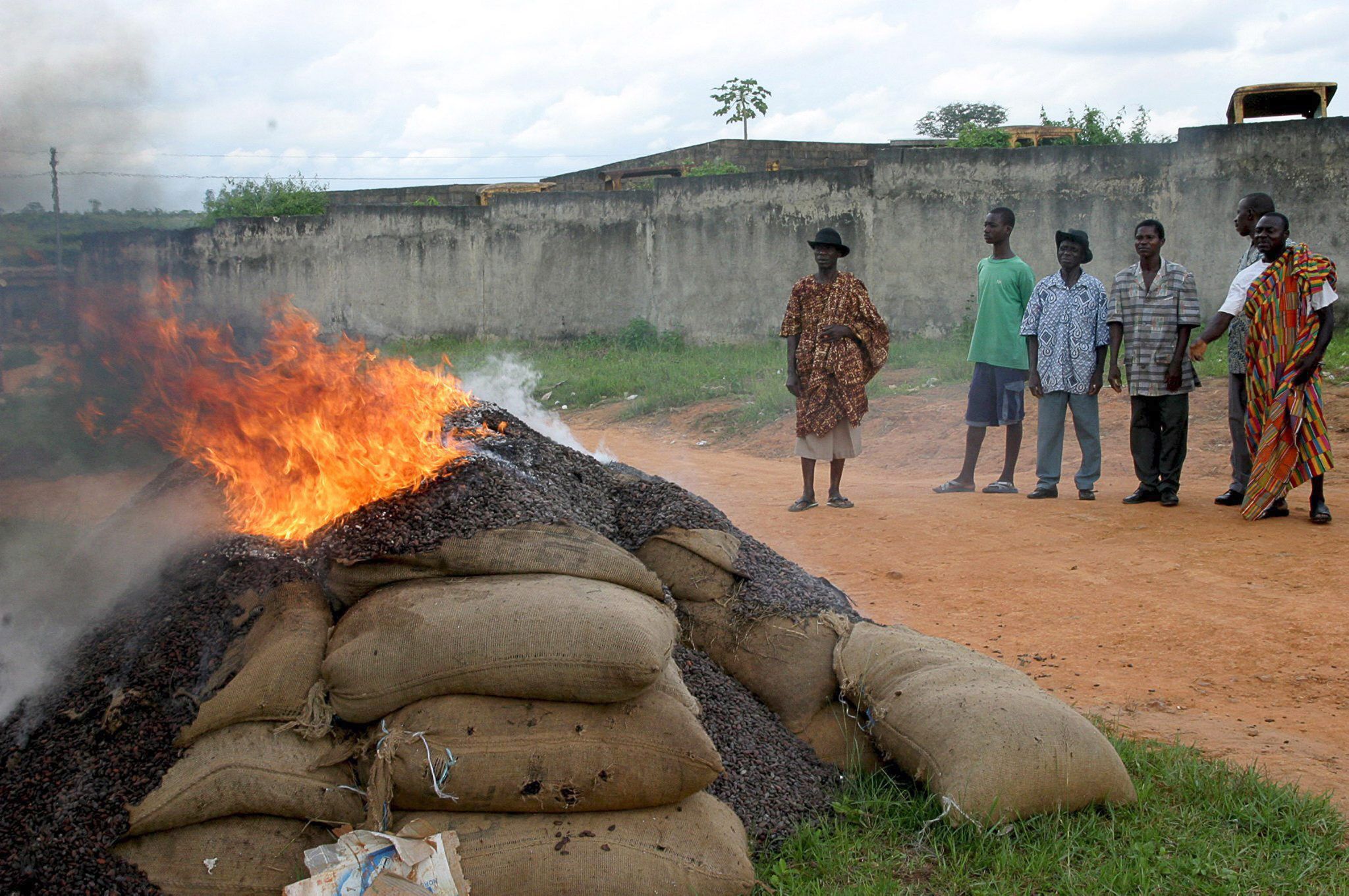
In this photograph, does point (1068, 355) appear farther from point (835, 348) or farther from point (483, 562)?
point (483, 562)

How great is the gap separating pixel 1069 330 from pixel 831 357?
72.8 inches

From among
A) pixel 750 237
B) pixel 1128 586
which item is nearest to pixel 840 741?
pixel 1128 586

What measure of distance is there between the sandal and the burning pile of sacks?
13.7 ft

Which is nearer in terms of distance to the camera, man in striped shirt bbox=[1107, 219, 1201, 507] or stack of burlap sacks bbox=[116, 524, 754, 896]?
stack of burlap sacks bbox=[116, 524, 754, 896]

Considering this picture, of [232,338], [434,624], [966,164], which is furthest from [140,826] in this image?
[966,164]

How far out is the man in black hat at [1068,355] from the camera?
24.6ft

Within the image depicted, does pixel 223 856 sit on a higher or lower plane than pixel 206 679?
lower

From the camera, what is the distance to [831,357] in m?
7.20

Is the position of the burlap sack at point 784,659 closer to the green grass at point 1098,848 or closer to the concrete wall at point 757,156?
the green grass at point 1098,848

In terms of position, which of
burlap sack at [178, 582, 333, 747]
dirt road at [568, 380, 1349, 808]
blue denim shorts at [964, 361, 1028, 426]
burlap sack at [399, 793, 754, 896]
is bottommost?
dirt road at [568, 380, 1349, 808]

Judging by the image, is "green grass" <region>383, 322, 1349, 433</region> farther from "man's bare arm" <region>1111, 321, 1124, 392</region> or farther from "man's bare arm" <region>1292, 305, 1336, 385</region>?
"man's bare arm" <region>1292, 305, 1336, 385</region>

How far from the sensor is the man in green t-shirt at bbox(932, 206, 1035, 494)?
7.98 metres

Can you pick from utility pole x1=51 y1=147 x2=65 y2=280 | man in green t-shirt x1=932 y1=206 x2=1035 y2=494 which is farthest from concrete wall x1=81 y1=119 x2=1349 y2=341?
man in green t-shirt x1=932 y1=206 x2=1035 y2=494

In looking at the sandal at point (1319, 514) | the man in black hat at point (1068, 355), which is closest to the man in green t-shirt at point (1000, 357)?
the man in black hat at point (1068, 355)
